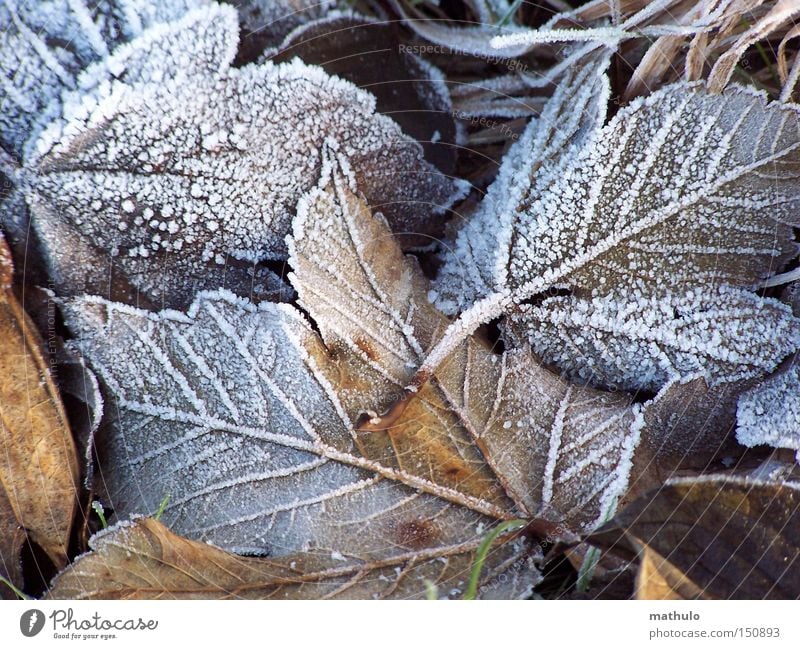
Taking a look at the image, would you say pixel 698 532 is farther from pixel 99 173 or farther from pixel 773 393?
pixel 99 173

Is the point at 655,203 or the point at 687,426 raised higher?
the point at 655,203

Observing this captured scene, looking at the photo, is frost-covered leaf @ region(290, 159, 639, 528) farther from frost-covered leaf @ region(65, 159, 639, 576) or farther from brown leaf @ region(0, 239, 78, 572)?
brown leaf @ region(0, 239, 78, 572)

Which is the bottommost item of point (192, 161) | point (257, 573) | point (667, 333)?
point (257, 573)

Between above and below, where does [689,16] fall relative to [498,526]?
above

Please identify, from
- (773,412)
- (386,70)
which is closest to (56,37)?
(386,70)

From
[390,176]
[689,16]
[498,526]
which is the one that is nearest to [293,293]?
[390,176]

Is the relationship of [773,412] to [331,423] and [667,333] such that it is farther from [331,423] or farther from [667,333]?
[331,423]

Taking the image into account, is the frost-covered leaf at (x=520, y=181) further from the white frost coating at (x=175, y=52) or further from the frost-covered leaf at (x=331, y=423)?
the white frost coating at (x=175, y=52)
